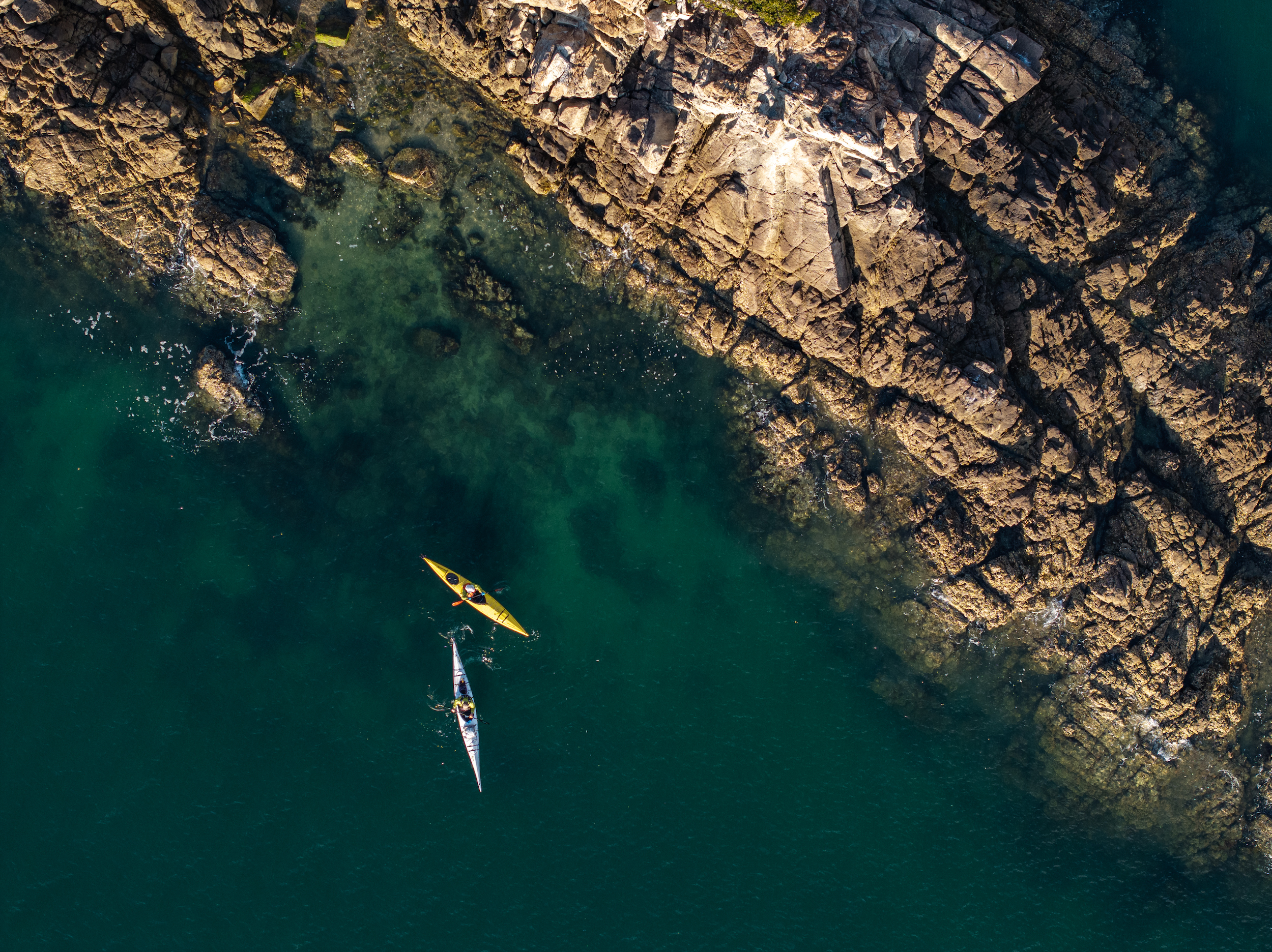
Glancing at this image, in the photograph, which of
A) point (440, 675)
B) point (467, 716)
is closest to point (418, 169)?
point (440, 675)

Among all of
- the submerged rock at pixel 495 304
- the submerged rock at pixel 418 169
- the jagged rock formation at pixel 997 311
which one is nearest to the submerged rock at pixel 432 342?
the submerged rock at pixel 495 304

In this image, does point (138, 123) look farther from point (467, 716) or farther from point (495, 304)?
point (467, 716)

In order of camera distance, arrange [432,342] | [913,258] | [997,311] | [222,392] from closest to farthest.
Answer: [913,258]
[222,392]
[997,311]
[432,342]

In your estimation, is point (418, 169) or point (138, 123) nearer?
point (138, 123)

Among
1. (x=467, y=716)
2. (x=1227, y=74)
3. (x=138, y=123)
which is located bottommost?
(x=467, y=716)

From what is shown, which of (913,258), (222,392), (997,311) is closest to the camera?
(913,258)

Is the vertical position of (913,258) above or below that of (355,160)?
above
